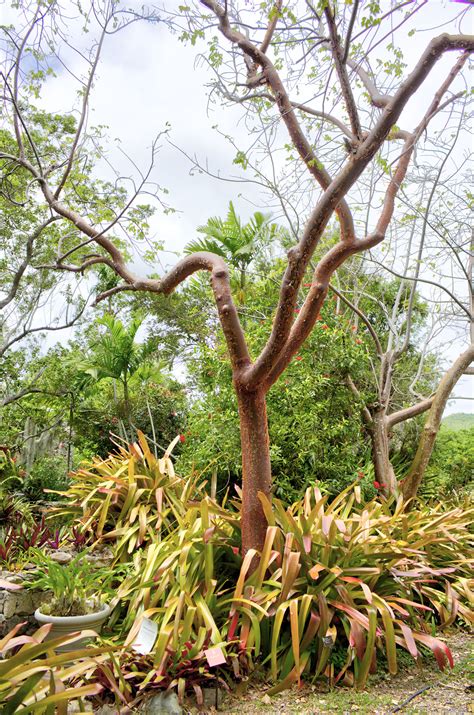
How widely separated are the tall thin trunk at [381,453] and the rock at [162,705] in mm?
4066

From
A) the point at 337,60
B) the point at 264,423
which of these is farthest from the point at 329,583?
the point at 337,60

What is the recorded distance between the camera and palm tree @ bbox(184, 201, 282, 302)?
8117mm

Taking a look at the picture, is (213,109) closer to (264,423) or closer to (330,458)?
(264,423)

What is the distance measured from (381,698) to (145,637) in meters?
1.28

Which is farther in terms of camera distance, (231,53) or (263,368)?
(231,53)

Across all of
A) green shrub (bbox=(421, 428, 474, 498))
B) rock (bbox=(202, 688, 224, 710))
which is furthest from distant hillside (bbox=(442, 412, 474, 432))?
rock (bbox=(202, 688, 224, 710))

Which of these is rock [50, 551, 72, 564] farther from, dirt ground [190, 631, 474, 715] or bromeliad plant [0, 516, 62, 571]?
dirt ground [190, 631, 474, 715]

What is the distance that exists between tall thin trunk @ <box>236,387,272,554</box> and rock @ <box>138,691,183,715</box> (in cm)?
108

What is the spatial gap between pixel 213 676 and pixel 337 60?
3481 millimetres

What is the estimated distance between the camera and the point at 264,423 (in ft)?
12.1

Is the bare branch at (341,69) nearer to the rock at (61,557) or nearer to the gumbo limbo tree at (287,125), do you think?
the gumbo limbo tree at (287,125)

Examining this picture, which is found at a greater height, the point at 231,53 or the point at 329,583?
the point at 231,53

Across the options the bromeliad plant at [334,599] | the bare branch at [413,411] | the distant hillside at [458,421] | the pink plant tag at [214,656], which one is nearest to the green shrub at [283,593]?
the bromeliad plant at [334,599]

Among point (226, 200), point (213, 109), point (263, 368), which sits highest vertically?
point (226, 200)
